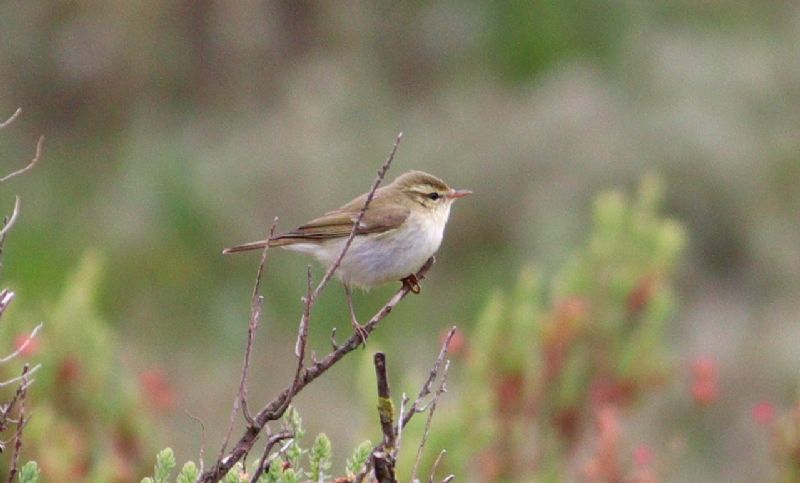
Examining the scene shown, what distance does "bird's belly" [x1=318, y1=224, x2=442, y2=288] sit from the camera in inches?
212

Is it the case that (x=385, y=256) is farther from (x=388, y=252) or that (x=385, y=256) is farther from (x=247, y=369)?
(x=247, y=369)

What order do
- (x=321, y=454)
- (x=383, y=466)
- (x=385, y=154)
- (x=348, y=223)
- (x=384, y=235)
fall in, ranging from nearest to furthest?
(x=383, y=466), (x=321, y=454), (x=384, y=235), (x=348, y=223), (x=385, y=154)

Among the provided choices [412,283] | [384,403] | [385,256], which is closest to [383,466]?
[384,403]

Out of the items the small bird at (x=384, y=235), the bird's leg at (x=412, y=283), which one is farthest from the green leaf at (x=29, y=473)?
the small bird at (x=384, y=235)

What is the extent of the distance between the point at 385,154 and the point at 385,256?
1022 cm

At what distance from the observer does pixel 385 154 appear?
51.4ft

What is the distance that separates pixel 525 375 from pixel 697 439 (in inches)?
167

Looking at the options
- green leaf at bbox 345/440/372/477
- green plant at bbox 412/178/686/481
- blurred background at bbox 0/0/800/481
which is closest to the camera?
green leaf at bbox 345/440/372/477

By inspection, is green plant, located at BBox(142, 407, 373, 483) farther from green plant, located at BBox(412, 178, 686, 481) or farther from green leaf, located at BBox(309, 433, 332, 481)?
green plant, located at BBox(412, 178, 686, 481)

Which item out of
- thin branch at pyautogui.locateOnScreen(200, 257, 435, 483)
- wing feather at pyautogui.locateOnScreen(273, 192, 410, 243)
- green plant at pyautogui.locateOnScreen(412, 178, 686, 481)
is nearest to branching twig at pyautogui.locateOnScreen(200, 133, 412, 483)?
thin branch at pyautogui.locateOnScreen(200, 257, 435, 483)

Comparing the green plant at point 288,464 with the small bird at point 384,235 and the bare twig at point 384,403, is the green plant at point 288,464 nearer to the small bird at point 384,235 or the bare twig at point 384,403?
the bare twig at point 384,403

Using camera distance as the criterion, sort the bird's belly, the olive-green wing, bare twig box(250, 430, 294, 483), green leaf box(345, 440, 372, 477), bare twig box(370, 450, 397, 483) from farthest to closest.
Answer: the olive-green wing
the bird's belly
green leaf box(345, 440, 372, 477)
bare twig box(250, 430, 294, 483)
bare twig box(370, 450, 397, 483)

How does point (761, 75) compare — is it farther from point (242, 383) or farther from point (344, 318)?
point (242, 383)

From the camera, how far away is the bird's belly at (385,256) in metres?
5.38
